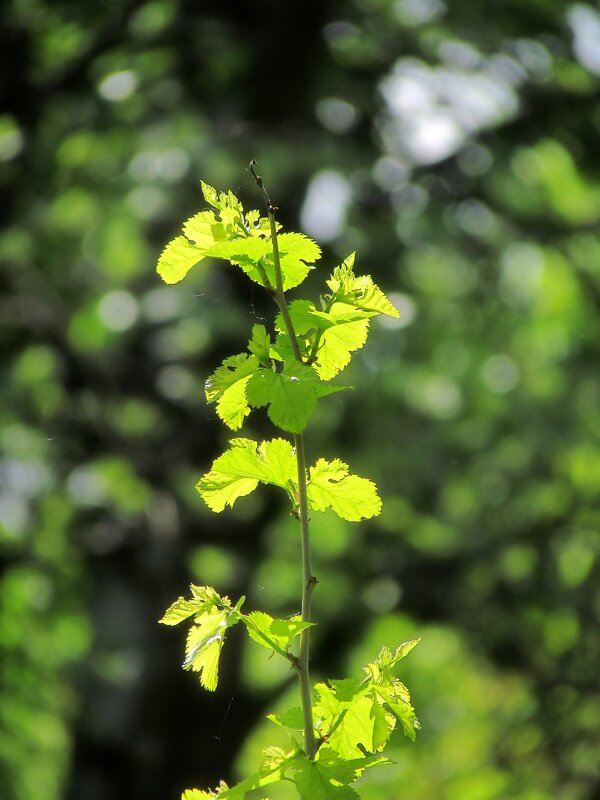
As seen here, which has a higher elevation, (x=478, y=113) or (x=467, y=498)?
(x=478, y=113)

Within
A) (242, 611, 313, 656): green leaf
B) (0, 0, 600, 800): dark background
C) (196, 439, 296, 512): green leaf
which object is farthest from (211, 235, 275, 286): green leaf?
(0, 0, 600, 800): dark background

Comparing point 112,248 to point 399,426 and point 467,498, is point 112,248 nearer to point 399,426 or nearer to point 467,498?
point 399,426

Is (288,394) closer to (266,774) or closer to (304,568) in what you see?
(304,568)

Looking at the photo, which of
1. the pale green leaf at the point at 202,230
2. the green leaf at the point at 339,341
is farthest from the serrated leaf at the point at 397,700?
the pale green leaf at the point at 202,230

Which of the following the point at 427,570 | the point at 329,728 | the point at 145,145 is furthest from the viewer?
the point at 427,570

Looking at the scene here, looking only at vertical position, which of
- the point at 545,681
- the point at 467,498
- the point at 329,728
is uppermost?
the point at 329,728

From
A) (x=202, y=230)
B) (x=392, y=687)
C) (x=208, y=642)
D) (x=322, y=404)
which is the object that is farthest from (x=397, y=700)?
(x=322, y=404)

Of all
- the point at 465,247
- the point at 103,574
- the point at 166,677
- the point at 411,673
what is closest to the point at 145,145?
the point at 465,247

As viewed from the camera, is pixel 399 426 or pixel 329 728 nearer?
pixel 329 728
